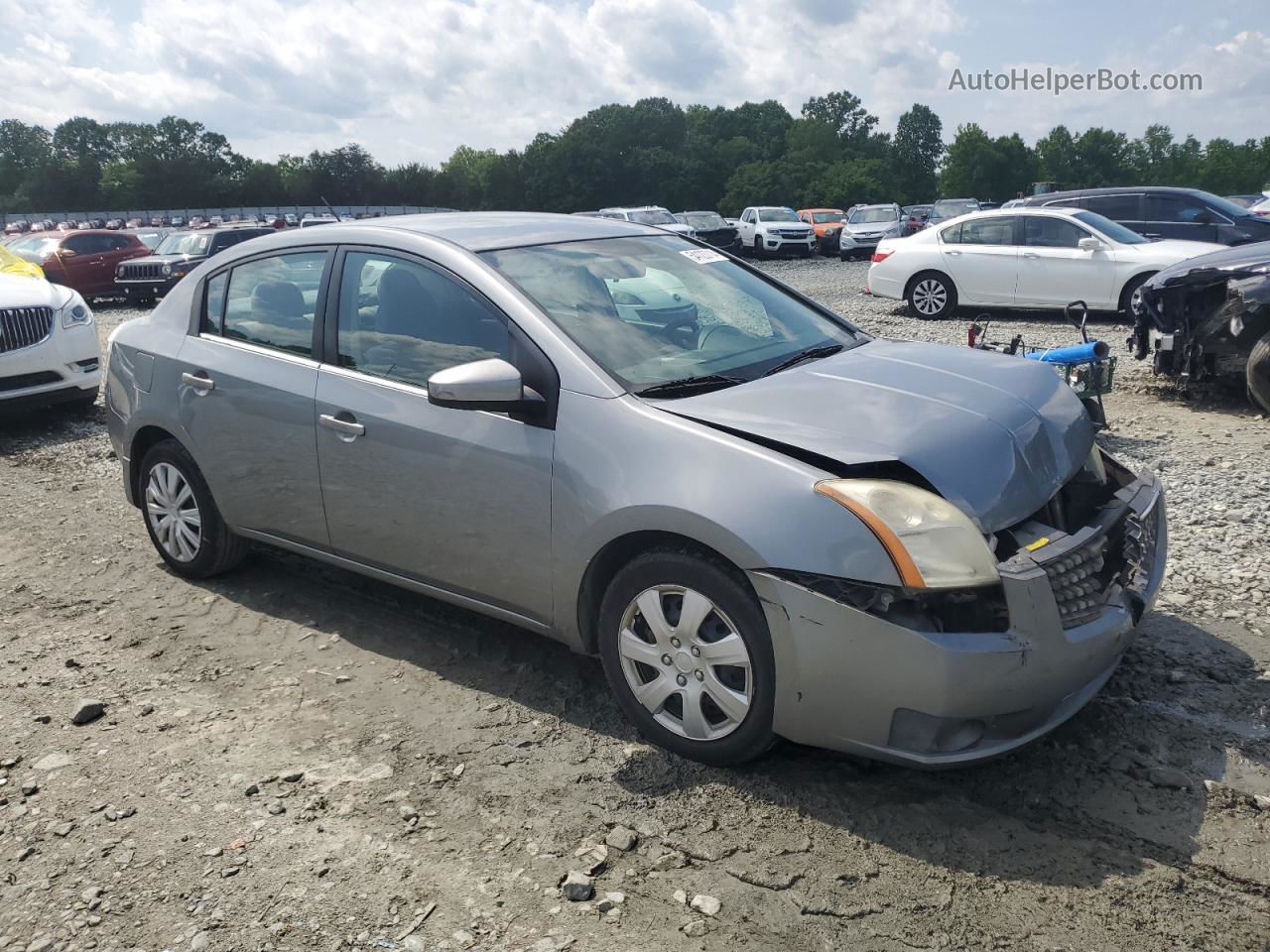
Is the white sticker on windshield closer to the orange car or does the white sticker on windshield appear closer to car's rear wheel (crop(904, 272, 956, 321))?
car's rear wheel (crop(904, 272, 956, 321))

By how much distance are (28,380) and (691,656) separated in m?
7.61

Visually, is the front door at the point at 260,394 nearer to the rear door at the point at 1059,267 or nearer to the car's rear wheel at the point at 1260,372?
the car's rear wheel at the point at 1260,372

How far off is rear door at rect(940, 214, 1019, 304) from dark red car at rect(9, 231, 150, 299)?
1697 centimetres

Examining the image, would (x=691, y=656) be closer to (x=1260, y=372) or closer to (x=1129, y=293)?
(x=1260, y=372)

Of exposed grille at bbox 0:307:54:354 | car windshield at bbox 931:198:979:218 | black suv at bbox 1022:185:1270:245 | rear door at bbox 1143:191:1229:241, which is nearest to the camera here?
exposed grille at bbox 0:307:54:354

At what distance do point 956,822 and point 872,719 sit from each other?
42 cm

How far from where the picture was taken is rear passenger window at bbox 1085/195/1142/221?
48.3ft

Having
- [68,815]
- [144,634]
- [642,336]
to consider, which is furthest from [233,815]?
[642,336]

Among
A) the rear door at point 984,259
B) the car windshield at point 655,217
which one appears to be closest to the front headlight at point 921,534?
the rear door at point 984,259

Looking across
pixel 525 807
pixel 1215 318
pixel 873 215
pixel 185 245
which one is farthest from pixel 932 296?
pixel 873 215

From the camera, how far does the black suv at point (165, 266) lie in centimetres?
2056

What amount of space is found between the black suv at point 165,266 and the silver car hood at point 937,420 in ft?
62.9

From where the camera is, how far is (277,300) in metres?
4.52

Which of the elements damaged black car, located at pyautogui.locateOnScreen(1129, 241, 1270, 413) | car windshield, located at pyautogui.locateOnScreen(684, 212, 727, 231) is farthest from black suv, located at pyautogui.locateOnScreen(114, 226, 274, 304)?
damaged black car, located at pyautogui.locateOnScreen(1129, 241, 1270, 413)
